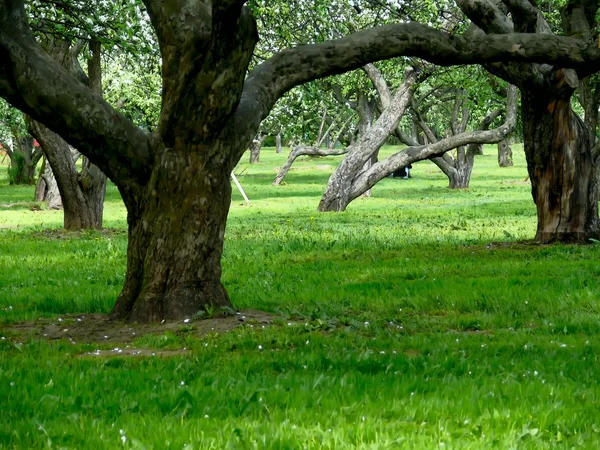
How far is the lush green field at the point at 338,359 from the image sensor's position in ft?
15.5

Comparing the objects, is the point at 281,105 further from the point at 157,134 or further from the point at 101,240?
the point at 157,134

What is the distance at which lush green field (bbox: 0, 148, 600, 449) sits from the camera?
4.73 meters

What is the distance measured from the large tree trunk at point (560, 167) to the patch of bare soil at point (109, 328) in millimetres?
7448

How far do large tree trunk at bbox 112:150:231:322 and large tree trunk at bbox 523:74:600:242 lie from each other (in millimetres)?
7581

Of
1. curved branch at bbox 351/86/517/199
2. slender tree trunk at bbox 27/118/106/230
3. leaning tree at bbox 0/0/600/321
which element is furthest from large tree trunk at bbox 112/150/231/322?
curved branch at bbox 351/86/517/199

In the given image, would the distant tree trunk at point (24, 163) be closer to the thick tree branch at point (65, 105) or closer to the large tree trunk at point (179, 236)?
the thick tree branch at point (65, 105)

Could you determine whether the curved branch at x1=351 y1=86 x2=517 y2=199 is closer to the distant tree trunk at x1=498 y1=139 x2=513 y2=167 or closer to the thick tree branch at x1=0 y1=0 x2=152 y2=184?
the thick tree branch at x1=0 y1=0 x2=152 y2=184

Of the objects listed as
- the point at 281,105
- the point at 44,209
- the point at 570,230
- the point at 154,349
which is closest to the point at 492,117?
the point at 281,105

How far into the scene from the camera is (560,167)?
48.5 feet

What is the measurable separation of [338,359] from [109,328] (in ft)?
9.37

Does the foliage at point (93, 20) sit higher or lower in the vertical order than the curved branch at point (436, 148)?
higher

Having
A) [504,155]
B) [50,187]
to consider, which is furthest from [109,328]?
[504,155]

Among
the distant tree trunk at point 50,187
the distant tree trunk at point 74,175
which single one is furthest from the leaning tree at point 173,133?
the distant tree trunk at point 50,187

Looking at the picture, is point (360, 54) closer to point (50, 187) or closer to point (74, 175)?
point (74, 175)
